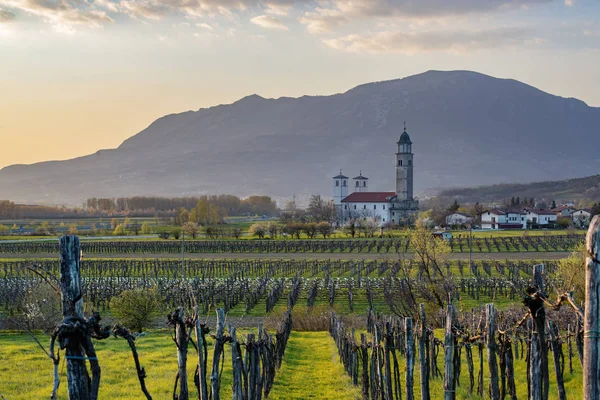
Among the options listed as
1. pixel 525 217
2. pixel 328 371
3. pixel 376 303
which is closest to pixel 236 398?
pixel 328 371

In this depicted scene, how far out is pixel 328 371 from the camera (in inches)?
661

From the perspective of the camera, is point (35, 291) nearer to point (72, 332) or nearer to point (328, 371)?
point (328, 371)

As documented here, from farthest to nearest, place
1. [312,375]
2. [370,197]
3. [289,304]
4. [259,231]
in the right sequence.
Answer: [370,197], [259,231], [289,304], [312,375]

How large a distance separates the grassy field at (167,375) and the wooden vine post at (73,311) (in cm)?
794

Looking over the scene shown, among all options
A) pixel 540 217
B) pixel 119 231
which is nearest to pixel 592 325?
pixel 119 231

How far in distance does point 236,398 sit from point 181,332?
239 centimetres

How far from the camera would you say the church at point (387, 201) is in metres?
129

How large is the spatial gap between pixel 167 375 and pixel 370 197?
4760 inches

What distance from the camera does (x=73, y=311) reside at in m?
4.95

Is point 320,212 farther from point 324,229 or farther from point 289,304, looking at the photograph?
point 289,304

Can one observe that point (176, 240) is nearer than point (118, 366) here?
No

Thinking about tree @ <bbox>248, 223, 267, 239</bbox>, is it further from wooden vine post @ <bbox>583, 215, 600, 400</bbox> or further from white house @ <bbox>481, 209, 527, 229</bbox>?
wooden vine post @ <bbox>583, 215, 600, 400</bbox>

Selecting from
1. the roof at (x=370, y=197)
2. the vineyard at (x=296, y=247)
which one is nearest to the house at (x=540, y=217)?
the roof at (x=370, y=197)

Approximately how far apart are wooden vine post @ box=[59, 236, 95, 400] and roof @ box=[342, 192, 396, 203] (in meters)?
127
